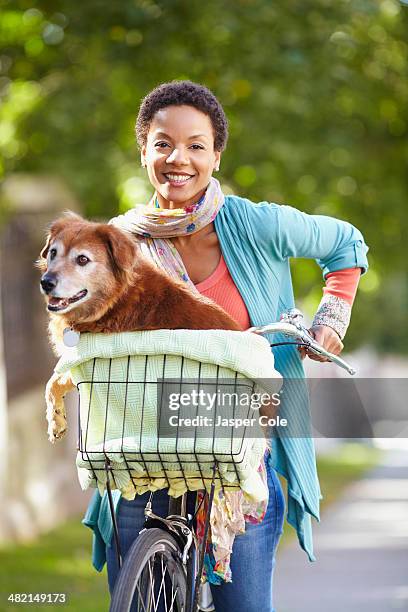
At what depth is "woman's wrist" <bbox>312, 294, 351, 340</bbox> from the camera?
357 centimetres

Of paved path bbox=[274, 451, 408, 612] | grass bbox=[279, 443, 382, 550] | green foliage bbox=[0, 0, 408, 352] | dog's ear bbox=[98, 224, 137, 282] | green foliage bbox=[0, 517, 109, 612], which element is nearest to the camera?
dog's ear bbox=[98, 224, 137, 282]

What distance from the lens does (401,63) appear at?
11.8m

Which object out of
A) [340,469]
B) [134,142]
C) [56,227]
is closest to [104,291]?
[56,227]

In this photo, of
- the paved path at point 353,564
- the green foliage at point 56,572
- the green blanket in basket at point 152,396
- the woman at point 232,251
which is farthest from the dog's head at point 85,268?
the green foliage at point 56,572

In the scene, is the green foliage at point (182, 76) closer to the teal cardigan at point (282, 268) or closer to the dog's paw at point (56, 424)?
the teal cardigan at point (282, 268)

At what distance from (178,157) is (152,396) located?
2.73 ft

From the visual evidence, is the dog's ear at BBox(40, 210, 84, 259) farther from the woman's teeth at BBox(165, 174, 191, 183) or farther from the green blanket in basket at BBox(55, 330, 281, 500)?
the woman's teeth at BBox(165, 174, 191, 183)

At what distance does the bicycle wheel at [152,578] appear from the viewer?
300cm

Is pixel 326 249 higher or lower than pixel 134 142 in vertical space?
lower

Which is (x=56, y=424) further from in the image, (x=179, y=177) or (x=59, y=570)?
(x=59, y=570)

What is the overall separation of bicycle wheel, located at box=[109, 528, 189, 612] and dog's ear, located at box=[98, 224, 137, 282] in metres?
0.72

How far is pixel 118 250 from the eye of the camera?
3.03m

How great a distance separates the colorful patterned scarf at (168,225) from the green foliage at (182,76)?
545cm

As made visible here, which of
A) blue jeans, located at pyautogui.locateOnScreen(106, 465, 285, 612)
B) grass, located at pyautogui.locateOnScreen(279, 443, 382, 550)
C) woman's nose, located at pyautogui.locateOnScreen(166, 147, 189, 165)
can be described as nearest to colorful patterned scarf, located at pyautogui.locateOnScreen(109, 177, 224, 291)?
woman's nose, located at pyautogui.locateOnScreen(166, 147, 189, 165)
